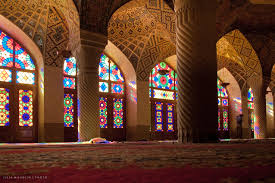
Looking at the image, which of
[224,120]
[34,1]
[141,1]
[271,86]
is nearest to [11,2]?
[34,1]

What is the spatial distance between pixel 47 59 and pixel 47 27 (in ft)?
4.68

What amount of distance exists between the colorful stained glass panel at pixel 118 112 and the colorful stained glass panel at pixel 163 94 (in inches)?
96.1

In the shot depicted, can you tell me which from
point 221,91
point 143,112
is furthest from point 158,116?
point 221,91

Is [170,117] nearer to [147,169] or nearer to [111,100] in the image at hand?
[111,100]

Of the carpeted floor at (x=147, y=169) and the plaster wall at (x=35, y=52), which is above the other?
the plaster wall at (x=35, y=52)

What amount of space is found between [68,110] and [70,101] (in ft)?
1.52

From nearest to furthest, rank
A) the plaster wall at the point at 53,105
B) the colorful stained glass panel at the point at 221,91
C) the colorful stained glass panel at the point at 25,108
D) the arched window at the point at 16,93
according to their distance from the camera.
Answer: the arched window at the point at 16,93 → the colorful stained glass panel at the point at 25,108 → the plaster wall at the point at 53,105 → the colorful stained glass panel at the point at 221,91

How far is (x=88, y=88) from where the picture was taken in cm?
1055

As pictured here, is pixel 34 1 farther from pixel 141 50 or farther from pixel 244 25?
pixel 244 25

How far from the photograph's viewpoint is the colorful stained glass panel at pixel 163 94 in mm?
18750

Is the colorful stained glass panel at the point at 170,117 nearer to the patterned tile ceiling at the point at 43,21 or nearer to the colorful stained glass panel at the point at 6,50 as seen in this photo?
the patterned tile ceiling at the point at 43,21

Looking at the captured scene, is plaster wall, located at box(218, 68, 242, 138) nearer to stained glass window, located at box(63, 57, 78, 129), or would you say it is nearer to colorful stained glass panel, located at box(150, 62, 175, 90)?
colorful stained glass panel, located at box(150, 62, 175, 90)

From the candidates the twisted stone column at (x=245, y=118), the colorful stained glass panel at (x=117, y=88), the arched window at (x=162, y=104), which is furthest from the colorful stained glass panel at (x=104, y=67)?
the twisted stone column at (x=245, y=118)

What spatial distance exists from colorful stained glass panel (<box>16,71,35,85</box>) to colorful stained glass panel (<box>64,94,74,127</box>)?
1725 millimetres
